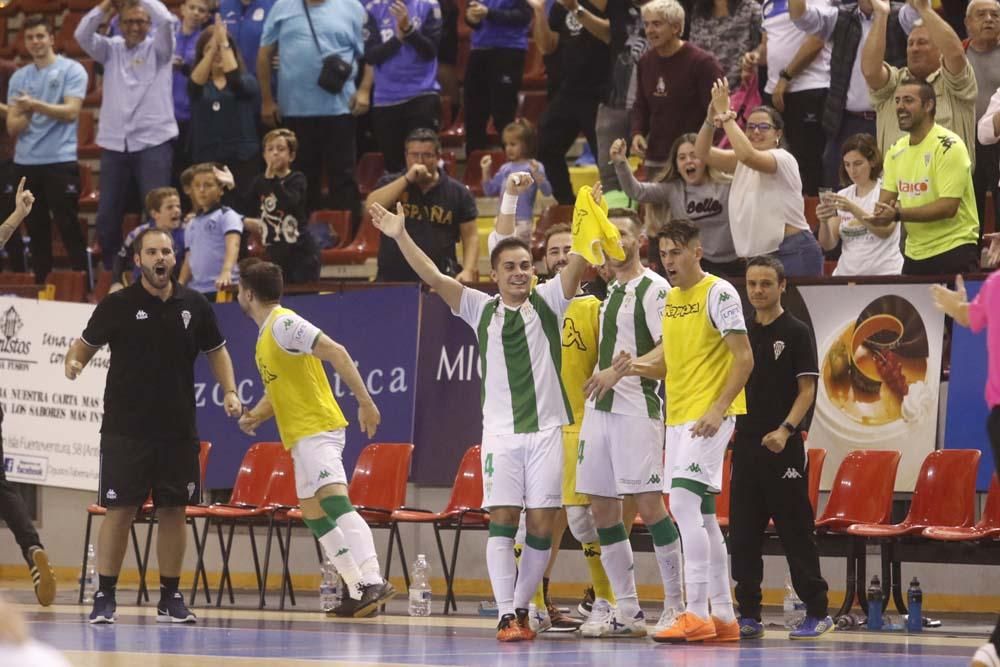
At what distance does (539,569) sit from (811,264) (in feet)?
12.1

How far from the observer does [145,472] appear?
10492 mm

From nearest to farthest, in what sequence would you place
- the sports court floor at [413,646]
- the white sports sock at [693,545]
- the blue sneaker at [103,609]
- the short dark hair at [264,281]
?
1. the sports court floor at [413,646]
2. the white sports sock at [693,545]
3. the blue sneaker at [103,609]
4. the short dark hair at [264,281]

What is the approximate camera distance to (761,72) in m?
14.6

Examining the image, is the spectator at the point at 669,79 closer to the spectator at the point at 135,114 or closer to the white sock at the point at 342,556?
the white sock at the point at 342,556

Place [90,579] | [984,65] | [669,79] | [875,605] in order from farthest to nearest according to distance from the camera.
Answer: [90,579], [669,79], [984,65], [875,605]

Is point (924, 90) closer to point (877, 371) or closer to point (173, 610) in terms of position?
point (877, 371)

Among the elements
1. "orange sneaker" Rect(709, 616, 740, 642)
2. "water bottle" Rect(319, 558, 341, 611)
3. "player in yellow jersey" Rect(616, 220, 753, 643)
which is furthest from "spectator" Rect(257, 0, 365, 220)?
"orange sneaker" Rect(709, 616, 740, 642)

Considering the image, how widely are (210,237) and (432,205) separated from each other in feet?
7.10

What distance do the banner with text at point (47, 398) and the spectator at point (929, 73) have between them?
22.6 feet

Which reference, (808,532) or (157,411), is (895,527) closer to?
(808,532)

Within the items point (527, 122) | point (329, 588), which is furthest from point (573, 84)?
point (329, 588)

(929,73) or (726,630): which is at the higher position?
(929,73)

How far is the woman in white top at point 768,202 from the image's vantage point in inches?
456

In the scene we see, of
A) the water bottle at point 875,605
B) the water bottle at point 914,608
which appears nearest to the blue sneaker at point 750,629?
the water bottle at point 875,605
